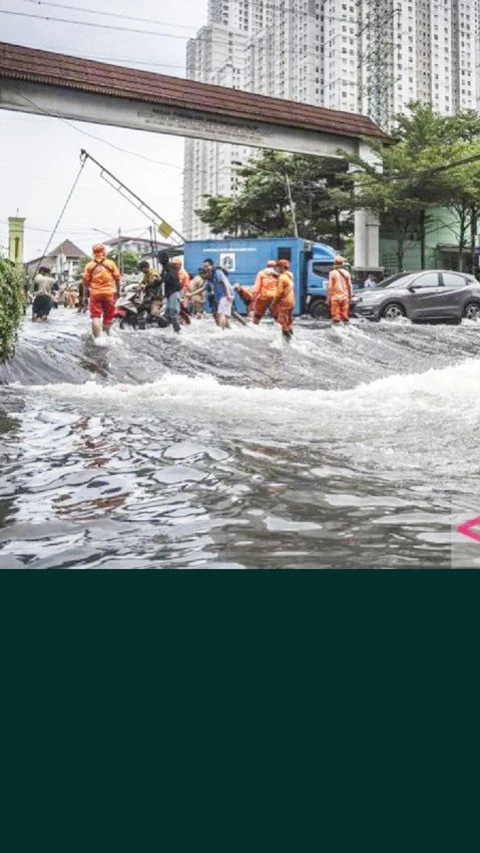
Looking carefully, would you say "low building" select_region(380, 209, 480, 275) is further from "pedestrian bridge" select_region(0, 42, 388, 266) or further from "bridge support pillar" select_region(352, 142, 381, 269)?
"pedestrian bridge" select_region(0, 42, 388, 266)

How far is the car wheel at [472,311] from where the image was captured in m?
8.12

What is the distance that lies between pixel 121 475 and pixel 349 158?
189 cm

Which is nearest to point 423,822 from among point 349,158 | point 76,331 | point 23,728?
point 23,728

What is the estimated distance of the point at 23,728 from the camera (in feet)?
1.99

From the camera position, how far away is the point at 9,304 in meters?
4.08

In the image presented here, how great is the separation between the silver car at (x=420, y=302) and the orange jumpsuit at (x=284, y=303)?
93 centimetres

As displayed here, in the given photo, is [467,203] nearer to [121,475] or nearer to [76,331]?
[121,475]

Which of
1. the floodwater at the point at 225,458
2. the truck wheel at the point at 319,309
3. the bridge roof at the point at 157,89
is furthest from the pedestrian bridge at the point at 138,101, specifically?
the truck wheel at the point at 319,309

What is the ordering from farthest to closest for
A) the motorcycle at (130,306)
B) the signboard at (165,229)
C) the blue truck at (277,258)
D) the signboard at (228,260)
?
1. the signboard at (228,260)
2. the blue truck at (277,258)
3. the motorcycle at (130,306)
4. the signboard at (165,229)

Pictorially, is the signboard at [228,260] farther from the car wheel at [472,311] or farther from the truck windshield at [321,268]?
the car wheel at [472,311]

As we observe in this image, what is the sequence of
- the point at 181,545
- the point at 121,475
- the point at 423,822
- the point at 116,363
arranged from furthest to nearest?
the point at 116,363, the point at 121,475, the point at 181,545, the point at 423,822

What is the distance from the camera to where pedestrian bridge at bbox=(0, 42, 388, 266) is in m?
1.78

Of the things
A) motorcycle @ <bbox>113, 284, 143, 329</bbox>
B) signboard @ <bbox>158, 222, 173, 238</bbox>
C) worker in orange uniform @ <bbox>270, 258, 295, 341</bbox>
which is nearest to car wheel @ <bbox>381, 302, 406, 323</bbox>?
worker in orange uniform @ <bbox>270, 258, 295, 341</bbox>

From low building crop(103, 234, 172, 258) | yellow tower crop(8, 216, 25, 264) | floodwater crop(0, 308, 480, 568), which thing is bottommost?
floodwater crop(0, 308, 480, 568)
